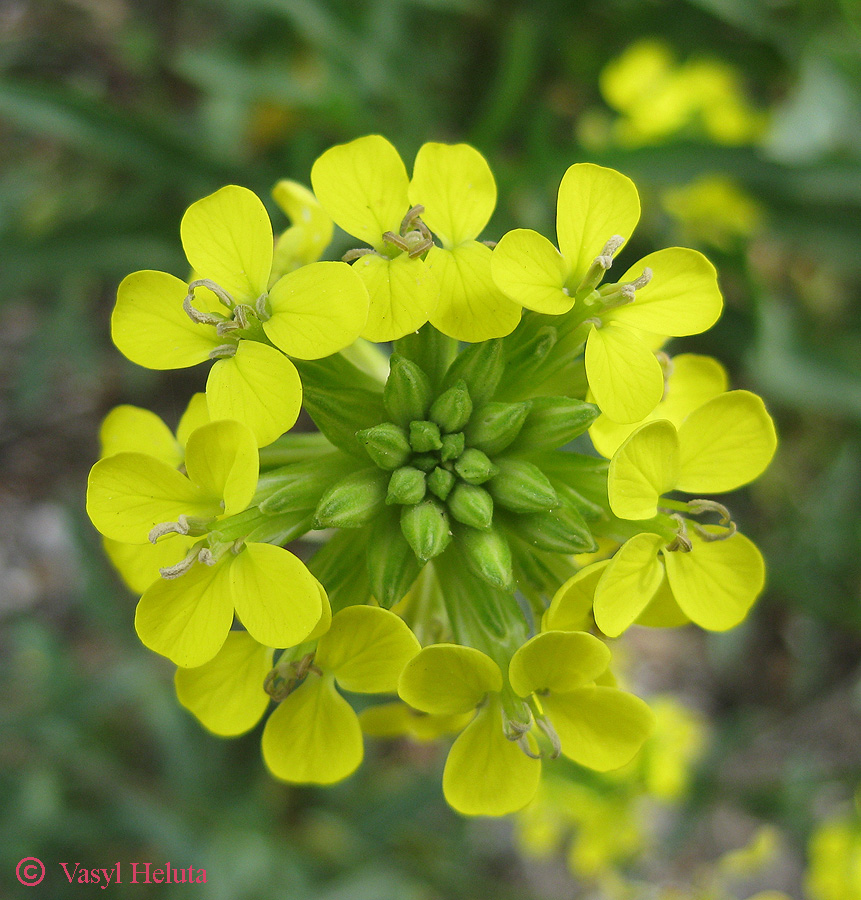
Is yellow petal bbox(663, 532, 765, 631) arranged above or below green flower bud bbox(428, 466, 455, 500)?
above

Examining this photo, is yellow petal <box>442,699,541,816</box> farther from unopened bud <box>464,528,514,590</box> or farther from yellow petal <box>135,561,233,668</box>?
yellow petal <box>135,561,233,668</box>

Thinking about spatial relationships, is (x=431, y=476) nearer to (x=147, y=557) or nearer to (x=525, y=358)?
(x=525, y=358)

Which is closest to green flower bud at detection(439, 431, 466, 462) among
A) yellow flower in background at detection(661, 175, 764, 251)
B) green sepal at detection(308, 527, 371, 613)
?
green sepal at detection(308, 527, 371, 613)

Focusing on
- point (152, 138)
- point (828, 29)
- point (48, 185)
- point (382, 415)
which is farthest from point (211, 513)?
point (828, 29)

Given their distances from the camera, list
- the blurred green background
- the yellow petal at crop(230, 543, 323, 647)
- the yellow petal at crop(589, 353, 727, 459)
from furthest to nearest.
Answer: the blurred green background → the yellow petal at crop(589, 353, 727, 459) → the yellow petal at crop(230, 543, 323, 647)

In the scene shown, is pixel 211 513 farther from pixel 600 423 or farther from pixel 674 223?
pixel 674 223

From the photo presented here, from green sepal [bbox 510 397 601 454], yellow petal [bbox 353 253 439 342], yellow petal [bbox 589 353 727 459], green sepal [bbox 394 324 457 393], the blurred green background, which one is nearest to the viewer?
yellow petal [bbox 353 253 439 342]
